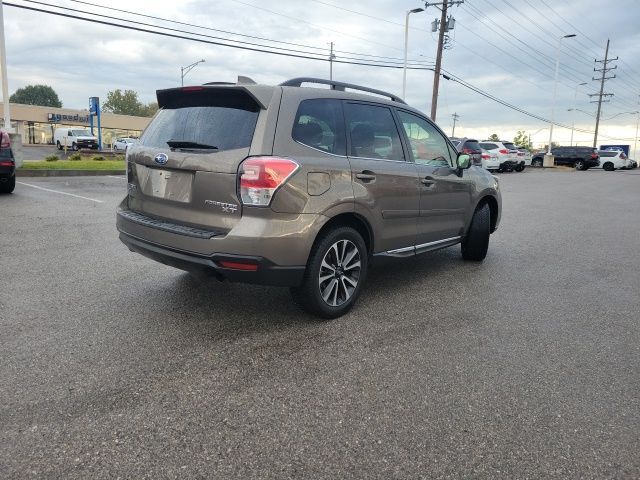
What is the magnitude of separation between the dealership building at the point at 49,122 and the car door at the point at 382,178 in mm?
57100

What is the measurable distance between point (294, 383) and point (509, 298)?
275 centimetres

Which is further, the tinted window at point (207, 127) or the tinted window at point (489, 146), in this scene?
the tinted window at point (489, 146)

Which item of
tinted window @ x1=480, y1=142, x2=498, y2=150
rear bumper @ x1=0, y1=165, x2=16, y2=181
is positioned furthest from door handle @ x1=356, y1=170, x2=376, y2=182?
tinted window @ x1=480, y1=142, x2=498, y2=150

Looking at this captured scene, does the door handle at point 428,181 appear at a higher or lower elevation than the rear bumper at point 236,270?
higher

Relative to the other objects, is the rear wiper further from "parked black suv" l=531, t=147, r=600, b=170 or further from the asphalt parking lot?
"parked black suv" l=531, t=147, r=600, b=170

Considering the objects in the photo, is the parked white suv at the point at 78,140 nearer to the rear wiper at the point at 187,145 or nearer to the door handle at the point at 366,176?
Answer: the rear wiper at the point at 187,145

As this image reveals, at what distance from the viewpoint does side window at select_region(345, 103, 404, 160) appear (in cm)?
423

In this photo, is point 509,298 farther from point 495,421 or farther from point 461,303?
point 495,421

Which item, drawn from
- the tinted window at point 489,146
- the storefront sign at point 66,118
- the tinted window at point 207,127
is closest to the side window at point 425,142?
the tinted window at point 207,127

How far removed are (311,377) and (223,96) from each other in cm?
214

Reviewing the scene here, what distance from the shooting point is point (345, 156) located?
4016 millimetres

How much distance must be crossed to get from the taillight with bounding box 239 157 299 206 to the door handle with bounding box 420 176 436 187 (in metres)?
1.87

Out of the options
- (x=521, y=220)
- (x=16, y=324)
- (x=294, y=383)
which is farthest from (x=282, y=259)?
(x=521, y=220)

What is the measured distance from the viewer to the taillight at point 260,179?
3449 millimetres
